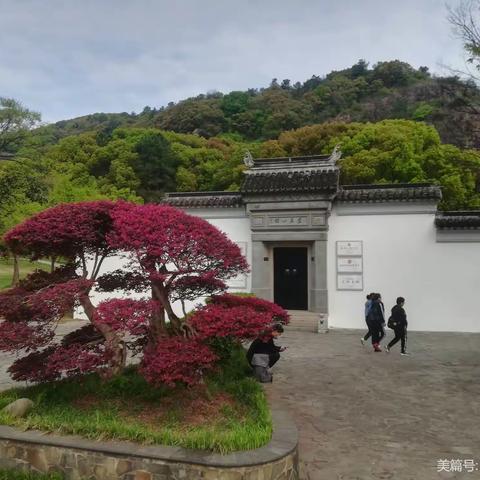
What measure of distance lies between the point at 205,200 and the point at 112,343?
10.5 meters

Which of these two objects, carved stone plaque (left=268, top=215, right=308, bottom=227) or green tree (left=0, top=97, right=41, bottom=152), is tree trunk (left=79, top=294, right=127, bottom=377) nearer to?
carved stone plaque (left=268, top=215, right=308, bottom=227)

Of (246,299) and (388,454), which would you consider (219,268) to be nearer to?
(246,299)

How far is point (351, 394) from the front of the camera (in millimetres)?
6988

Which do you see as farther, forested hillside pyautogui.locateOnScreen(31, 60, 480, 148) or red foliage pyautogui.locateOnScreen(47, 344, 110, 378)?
forested hillside pyautogui.locateOnScreen(31, 60, 480, 148)

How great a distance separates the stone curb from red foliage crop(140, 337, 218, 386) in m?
0.66

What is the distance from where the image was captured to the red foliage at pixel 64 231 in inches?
202

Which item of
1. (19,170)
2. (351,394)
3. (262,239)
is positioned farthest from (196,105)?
(351,394)

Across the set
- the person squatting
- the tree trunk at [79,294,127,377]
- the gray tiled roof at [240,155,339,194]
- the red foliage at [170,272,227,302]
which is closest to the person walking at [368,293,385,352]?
the person squatting

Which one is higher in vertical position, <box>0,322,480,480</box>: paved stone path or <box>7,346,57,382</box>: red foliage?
<box>7,346,57,382</box>: red foliage

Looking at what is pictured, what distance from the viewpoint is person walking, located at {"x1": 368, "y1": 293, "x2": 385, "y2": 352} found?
1015cm

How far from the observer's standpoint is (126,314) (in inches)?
184

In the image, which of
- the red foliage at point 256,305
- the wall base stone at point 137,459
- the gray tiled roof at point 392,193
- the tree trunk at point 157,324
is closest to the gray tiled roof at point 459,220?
the gray tiled roof at point 392,193

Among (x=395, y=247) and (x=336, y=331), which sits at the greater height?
(x=395, y=247)

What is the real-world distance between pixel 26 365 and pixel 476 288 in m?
11.8
